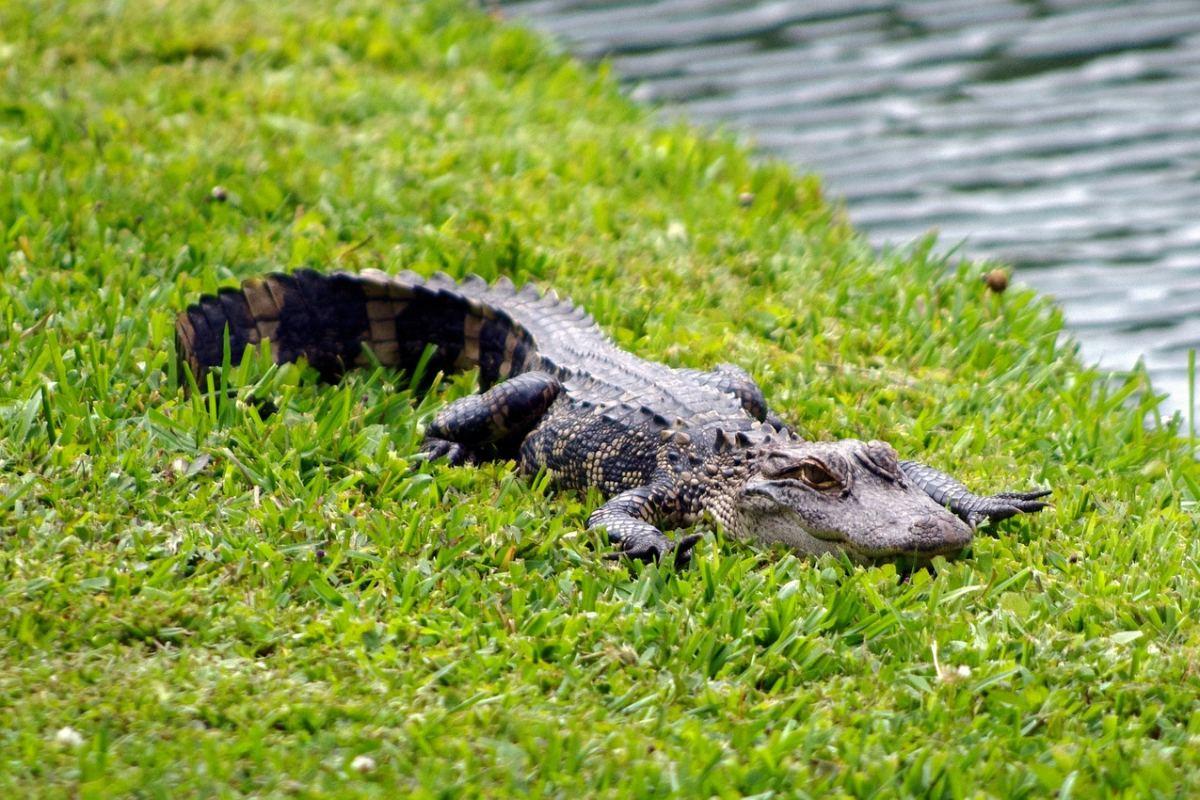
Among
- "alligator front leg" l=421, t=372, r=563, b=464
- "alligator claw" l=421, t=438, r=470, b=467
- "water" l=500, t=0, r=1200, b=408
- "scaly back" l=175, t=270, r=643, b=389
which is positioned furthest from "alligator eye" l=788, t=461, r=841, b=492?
"water" l=500, t=0, r=1200, b=408

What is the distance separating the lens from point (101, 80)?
26.4 ft

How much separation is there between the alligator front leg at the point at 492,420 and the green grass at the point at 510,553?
143 millimetres

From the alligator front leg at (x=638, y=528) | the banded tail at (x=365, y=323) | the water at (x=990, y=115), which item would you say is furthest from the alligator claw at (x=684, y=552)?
the water at (x=990, y=115)

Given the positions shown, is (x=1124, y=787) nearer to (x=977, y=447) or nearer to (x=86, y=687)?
(x=977, y=447)

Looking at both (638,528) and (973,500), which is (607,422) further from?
(973,500)

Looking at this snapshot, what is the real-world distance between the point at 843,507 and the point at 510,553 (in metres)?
0.93

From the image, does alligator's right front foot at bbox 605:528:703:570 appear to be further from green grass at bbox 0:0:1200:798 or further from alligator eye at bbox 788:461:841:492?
alligator eye at bbox 788:461:841:492

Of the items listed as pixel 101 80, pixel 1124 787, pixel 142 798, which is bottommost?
pixel 1124 787

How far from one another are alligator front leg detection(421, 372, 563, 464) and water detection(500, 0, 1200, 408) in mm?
2755

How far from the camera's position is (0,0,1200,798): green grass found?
3346 mm

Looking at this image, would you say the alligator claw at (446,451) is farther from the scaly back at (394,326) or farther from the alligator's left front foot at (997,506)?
the alligator's left front foot at (997,506)

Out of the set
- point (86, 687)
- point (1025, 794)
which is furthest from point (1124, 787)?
point (86, 687)

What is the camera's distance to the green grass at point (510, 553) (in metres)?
3.35

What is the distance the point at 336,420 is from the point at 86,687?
143 centimetres
